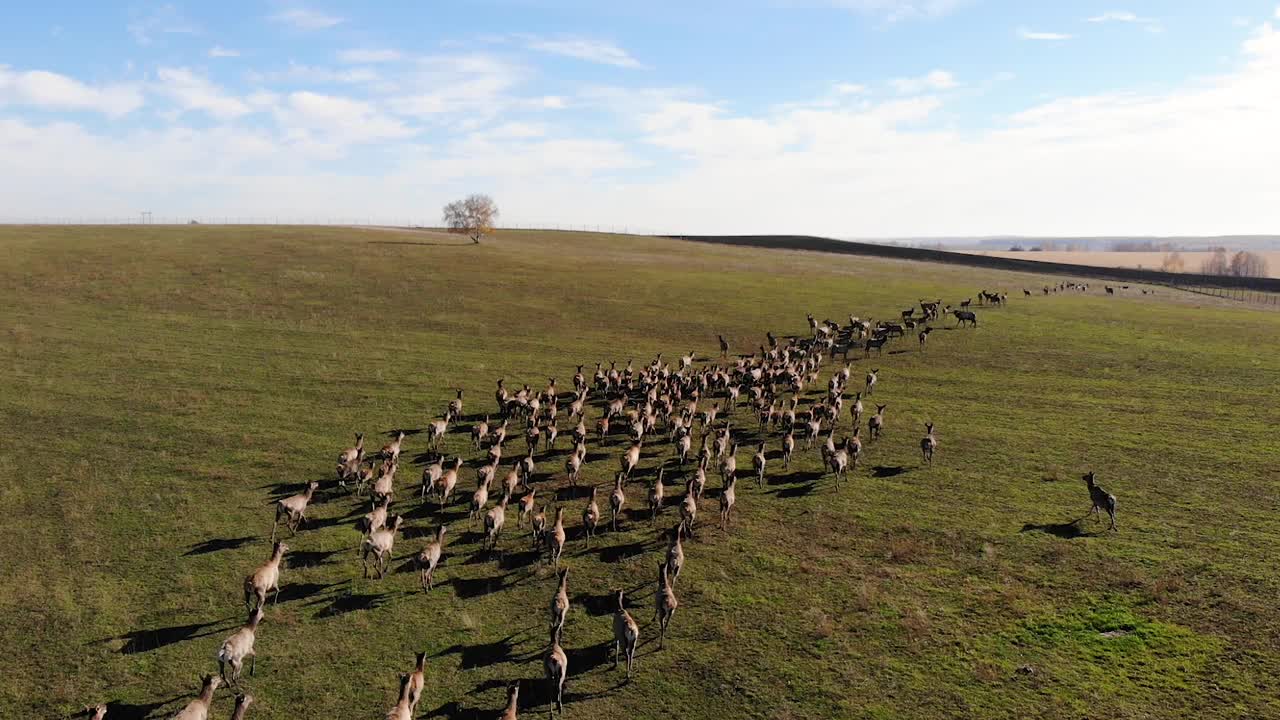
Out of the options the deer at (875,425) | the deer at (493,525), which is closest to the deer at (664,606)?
the deer at (493,525)

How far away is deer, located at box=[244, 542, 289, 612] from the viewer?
51.7 feet

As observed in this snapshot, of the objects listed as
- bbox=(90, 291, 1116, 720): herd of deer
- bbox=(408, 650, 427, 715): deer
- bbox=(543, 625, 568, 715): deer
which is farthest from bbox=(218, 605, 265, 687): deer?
bbox=(543, 625, 568, 715): deer

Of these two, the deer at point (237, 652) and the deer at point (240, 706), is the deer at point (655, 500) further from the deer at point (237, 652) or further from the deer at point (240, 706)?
the deer at point (240, 706)

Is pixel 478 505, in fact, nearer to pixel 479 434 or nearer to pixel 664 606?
pixel 479 434

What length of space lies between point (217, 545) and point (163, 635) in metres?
4.16

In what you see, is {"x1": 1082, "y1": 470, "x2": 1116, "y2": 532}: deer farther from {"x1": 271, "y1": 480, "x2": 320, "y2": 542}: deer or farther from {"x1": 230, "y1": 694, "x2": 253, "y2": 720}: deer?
{"x1": 271, "y1": 480, "x2": 320, "y2": 542}: deer

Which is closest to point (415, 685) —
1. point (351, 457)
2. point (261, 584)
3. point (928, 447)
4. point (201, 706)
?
point (201, 706)

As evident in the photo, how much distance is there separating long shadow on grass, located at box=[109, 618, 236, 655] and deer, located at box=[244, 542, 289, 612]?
73 cm

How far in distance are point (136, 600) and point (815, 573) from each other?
16.2m

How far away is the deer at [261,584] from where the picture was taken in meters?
15.7

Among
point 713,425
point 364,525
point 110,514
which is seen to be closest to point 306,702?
point 364,525

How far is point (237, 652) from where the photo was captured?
13703 millimetres

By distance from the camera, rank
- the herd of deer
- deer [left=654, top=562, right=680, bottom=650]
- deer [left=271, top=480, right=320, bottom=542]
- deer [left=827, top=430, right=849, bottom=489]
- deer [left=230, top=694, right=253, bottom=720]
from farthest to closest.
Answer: deer [left=827, top=430, right=849, bottom=489]
deer [left=271, top=480, right=320, bottom=542]
deer [left=654, top=562, right=680, bottom=650]
the herd of deer
deer [left=230, top=694, right=253, bottom=720]

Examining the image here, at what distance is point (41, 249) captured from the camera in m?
70.6
